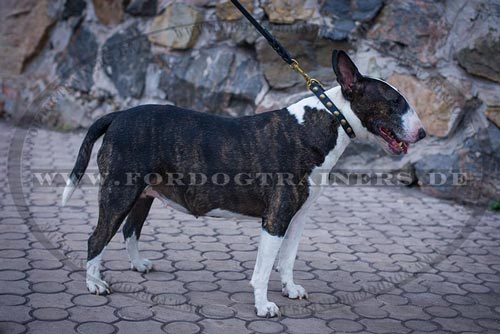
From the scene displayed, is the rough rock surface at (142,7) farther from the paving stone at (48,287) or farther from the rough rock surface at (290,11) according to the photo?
the paving stone at (48,287)

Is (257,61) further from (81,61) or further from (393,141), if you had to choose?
(393,141)

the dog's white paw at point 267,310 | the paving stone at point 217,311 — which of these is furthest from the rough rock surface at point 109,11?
the dog's white paw at point 267,310

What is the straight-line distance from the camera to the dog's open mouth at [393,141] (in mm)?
3826

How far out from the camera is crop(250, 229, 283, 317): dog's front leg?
3.80m

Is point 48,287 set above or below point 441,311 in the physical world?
below

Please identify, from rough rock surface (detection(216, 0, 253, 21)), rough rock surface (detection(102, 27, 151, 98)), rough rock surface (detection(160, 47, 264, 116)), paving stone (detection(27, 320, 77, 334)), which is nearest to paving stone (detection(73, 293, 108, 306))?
paving stone (detection(27, 320, 77, 334))

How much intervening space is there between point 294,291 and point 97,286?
1.18 metres

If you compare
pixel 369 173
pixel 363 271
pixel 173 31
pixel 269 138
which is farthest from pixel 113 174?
pixel 173 31

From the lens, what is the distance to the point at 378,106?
12.5 ft

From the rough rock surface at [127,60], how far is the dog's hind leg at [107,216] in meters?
4.46

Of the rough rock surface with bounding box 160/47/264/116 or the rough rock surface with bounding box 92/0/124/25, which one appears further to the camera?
the rough rock surface with bounding box 92/0/124/25

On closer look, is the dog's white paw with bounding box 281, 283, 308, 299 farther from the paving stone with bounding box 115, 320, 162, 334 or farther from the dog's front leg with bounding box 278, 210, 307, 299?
the paving stone with bounding box 115, 320, 162, 334

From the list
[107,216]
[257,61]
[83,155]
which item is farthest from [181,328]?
[257,61]

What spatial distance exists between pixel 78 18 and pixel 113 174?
548 centimetres
